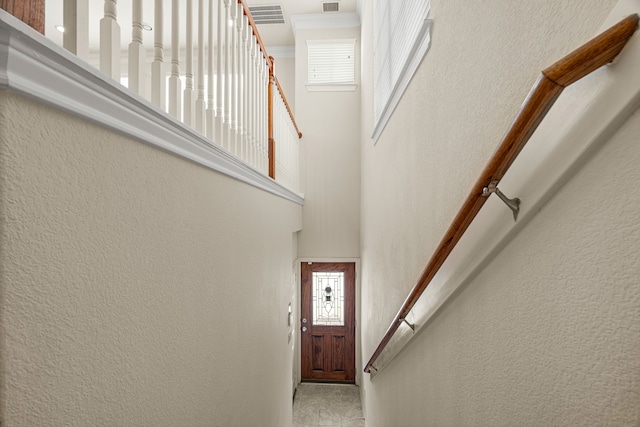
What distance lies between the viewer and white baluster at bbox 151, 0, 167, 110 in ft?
→ 3.46

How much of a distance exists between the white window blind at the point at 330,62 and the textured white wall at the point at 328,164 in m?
0.10

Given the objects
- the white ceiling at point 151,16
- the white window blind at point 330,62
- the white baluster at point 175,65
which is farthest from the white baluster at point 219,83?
the white window blind at point 330,62

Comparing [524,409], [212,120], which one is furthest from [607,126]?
[212,120]

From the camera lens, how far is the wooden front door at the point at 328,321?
5379mm

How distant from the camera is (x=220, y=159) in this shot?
146 centimetres

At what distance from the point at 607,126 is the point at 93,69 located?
3.02ft

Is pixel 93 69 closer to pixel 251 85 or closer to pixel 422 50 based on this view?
pixel 422 50

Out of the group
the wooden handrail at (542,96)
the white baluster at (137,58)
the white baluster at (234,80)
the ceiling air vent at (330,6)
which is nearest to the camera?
the wooden handrail at (542,96)

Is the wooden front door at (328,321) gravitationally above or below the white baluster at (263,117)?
below

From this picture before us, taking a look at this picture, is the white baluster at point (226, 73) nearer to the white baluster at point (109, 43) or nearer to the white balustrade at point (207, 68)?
the white balustrade at point (207, 68)

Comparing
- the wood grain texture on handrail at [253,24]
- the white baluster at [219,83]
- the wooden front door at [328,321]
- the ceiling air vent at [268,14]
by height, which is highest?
the ceiling air vent at [268,14]

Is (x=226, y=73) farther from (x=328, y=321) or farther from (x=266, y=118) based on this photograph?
(x=328, y=321)

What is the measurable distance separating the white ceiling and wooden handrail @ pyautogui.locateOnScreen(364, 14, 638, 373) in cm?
417

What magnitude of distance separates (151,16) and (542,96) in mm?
5711
